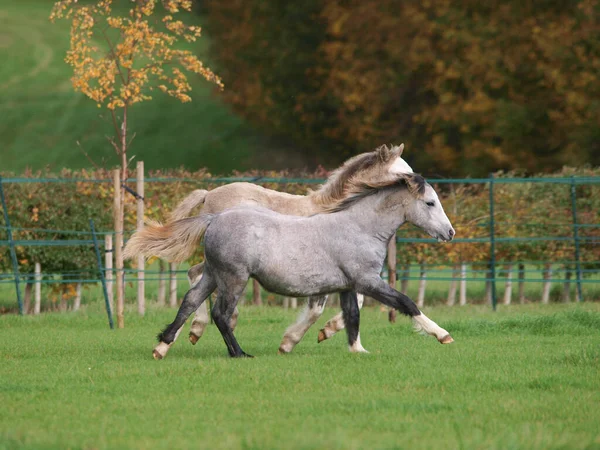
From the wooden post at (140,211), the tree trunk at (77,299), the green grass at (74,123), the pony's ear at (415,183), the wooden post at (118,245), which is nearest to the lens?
the pony's ear at (415,183)

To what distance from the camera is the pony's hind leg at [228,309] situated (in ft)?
33.3

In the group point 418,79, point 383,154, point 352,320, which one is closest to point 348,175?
point 383,154

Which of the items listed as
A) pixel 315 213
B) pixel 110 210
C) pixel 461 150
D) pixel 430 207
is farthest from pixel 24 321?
pixel 461 150

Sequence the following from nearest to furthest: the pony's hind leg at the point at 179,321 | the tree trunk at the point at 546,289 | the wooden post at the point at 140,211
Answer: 1. the pony's hind leg at the point at 179,321
2. the wooden post at the point at 140,211
3. the tree trunk at the point at 546,289

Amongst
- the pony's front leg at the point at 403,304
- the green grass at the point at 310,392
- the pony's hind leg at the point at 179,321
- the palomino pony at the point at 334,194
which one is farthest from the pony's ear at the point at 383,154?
the pony's hind leg at the point at 179,321

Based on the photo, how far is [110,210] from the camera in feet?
57.1

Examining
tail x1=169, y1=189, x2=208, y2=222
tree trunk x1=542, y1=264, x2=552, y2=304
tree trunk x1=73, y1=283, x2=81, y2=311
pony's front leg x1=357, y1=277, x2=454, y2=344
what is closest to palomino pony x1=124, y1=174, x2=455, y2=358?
pony's front leg x1=357, y1=277, x2=454, y2=344

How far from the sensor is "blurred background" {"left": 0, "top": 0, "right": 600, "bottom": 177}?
25.7 m

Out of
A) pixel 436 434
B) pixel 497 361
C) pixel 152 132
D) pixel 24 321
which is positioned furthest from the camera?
pixel 152 132

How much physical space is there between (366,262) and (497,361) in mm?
1534

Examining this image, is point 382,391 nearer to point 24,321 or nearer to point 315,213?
point 315,213

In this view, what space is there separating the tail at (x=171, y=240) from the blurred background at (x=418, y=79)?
11232 millimetres

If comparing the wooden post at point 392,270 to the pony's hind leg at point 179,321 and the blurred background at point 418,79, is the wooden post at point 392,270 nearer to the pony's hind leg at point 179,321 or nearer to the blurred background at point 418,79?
the pony's hind leg at point 179,321

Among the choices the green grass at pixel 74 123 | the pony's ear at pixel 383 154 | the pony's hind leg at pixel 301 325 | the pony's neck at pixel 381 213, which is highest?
the green grass at pixel 74 123
